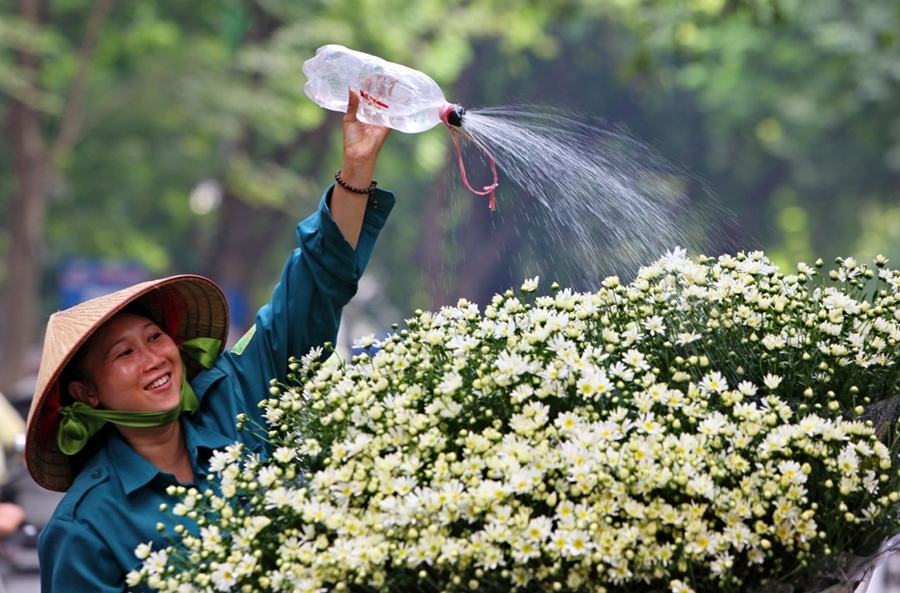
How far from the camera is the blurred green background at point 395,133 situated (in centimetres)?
1309

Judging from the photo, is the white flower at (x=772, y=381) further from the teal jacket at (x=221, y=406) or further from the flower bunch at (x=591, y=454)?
the teal jacket at (x=221, y=406)

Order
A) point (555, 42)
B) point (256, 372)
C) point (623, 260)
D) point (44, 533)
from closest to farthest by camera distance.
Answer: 1. point (44, 533)
2. point (623, 260)
3. point (256, 372)
4. point (555, 42)

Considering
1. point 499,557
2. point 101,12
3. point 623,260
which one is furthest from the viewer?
point 101,12

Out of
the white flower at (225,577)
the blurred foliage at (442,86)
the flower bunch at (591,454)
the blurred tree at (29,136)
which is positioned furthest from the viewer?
the blurred foliage at (442,86)

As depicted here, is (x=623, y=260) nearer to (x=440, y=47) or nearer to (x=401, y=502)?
(x=401, y=502)

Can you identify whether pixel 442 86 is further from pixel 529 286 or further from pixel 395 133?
pixel 529 286

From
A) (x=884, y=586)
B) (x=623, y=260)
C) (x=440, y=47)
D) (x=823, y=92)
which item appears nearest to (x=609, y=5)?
(x=440, y=47)

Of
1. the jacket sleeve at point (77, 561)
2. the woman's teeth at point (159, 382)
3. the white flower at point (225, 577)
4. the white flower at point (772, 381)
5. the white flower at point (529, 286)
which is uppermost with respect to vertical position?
the woman's teeth at point (159, 382)

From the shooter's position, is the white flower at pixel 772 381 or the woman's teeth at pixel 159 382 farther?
the woman's teeth at pixel 159 382

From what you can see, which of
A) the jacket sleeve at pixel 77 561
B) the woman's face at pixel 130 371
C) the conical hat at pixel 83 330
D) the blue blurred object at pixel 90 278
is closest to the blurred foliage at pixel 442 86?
the blue blurred object at pixel 90 278

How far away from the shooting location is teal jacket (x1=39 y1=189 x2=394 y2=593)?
252cm

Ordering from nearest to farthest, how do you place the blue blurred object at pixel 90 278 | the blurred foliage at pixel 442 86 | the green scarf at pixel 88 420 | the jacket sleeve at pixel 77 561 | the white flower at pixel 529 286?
the white flower at pixel 529 286 → the jacket sleeve at pixel 77 561 → the green scarf at pixel 88 420 → the blurred foliage at pixel 442 86 → the blue blurred object at pixel 90 278

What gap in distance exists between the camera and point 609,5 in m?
16.3

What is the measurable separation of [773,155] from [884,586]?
14280mm
